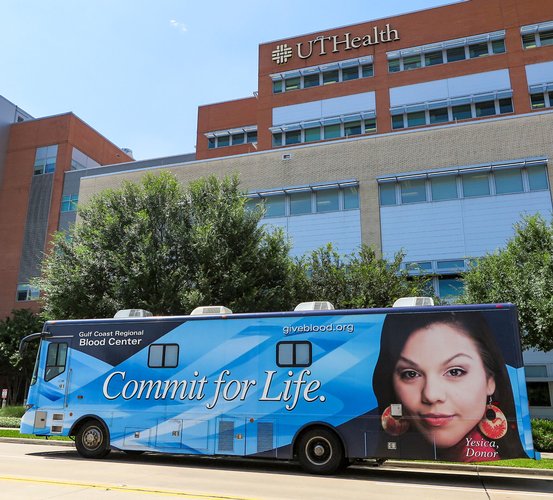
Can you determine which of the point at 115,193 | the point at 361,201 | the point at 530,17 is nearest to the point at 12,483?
the point at 115,193

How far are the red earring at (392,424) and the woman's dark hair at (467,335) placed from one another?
123mm

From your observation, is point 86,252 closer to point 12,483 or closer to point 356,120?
point 12,483

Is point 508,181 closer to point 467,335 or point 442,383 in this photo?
point 467,335

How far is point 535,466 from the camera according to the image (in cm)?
1201

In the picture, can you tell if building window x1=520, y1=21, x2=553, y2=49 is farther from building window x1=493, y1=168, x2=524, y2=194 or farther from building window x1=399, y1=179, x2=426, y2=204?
building window x1=399, y1=179, x2=426, y2=204

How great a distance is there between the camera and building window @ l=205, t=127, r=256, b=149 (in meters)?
47.1

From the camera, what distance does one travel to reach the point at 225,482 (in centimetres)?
971

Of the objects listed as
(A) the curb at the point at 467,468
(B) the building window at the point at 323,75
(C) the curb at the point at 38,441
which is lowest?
(A) the curb at the point at 467,468

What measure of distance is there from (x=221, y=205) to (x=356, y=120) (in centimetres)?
2337

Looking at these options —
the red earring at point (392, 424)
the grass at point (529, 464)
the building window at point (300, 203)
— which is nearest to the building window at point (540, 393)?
the grass at point (529, 464)

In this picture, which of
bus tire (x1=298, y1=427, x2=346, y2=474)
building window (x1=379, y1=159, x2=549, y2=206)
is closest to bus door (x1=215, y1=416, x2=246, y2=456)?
bus tire (x1=298, y1=427, x2=346, y2=474)

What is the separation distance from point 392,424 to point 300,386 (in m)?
2.04

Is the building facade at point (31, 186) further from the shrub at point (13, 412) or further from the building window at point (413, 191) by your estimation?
the building window at point (413, 191)

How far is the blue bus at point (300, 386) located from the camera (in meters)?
10.3
